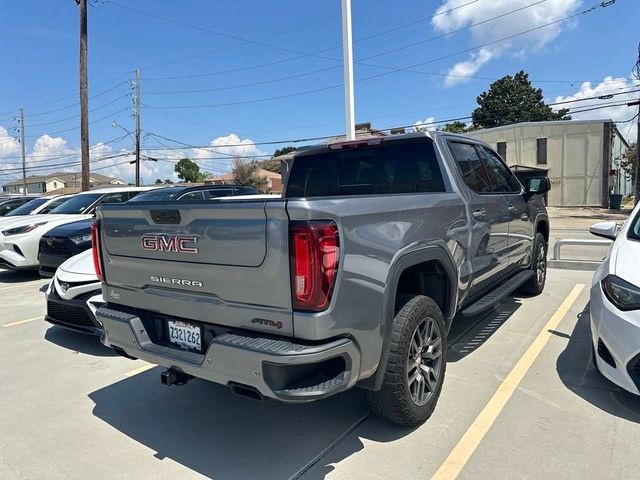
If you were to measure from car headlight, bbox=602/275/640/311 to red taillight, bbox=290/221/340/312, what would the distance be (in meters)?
2.19

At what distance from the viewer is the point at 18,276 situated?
996cm

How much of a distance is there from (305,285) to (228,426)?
153cm

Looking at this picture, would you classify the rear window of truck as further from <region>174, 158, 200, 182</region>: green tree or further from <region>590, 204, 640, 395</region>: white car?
<region>174, 158, 200, 182</region>: green tree

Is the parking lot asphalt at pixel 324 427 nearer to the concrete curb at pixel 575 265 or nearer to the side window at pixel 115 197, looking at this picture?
the concrete curb at pixel 575 265

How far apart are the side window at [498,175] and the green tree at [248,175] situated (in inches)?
1980

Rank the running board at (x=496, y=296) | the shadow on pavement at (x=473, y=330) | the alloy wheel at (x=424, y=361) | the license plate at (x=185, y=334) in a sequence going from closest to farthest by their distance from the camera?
the license plate at (x=185, y=334)
the alloy wheel at (x=424, y=361)
the running board at (x=496, y=296)
the shadow on pavement at (x=473, y=330)

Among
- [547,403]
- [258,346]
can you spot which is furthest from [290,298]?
[547,403]

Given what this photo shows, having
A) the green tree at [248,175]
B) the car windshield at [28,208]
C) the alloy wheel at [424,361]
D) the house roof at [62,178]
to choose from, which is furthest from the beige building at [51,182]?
the alloy wheel at [424,361]

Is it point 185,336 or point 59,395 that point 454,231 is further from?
point 59,395

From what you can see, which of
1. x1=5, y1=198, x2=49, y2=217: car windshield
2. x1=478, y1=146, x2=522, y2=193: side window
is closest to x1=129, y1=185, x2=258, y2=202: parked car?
x1=5, y1=198, x2=49, y2=217: car windshield

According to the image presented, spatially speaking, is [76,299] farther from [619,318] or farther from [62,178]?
[62,178]

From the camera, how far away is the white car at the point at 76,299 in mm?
4703

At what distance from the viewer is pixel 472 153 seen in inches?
180

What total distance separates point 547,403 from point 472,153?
231cm
